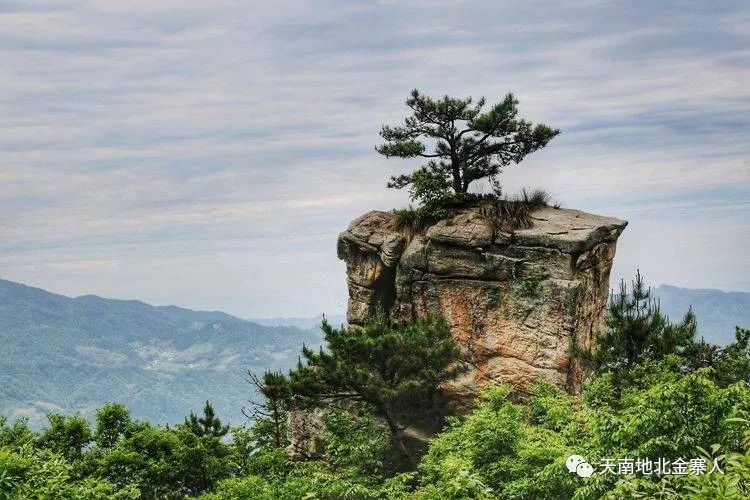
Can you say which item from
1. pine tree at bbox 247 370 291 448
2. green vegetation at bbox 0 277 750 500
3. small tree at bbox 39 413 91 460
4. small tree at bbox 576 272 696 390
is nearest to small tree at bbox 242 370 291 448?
pine tree at bbox 247 370 291 448

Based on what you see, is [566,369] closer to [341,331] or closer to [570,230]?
[570,230]

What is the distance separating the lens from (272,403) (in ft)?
119

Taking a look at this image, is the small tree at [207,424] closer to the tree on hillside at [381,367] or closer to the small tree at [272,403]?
the small tree at [272,403]

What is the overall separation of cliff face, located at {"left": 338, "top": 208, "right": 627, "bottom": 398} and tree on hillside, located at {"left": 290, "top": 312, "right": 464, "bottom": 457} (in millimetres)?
2930

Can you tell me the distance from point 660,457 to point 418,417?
758 inches

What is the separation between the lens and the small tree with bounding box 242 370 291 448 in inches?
1202

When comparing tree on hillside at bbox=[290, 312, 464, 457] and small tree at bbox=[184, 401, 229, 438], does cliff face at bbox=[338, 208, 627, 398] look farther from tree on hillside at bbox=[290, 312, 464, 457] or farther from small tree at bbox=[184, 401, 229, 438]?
small tree at bbox=[184, 401, 229, 438]

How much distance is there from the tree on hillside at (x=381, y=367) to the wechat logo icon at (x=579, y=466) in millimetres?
14479

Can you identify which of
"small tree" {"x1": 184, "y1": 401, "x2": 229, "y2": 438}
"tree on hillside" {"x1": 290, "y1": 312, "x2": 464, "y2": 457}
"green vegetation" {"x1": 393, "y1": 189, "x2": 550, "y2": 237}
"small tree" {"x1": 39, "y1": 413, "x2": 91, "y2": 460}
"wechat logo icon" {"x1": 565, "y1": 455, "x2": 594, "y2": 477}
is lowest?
"small tree" {"x1": 184, "y1": 401, "x2": 229, "y2": 438}

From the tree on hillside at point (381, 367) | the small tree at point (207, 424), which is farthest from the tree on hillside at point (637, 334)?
the small tree at point (207, 424)

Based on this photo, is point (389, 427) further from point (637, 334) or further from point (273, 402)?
point (637, 334)

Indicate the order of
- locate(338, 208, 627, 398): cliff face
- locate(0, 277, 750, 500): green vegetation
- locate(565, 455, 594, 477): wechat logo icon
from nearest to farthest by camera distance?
locate(565, 455, 594, 477): wechat logo icon → locate(0, 277, 750, 500): green vegetation → locate(338, 208, 627, 398): cliff face

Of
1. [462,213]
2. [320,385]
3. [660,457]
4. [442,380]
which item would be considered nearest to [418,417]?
[442,380]

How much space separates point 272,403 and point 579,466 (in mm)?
23470
